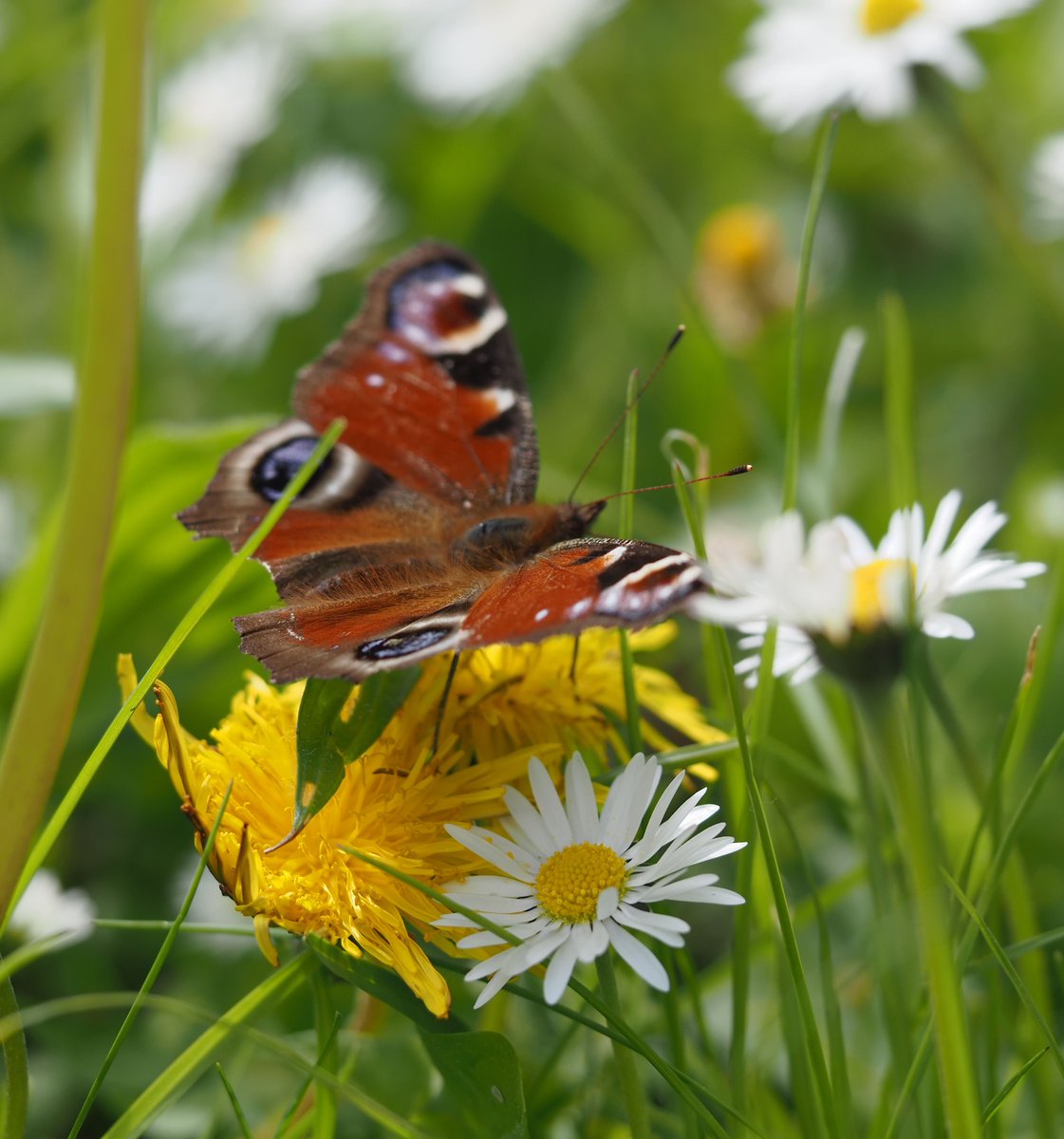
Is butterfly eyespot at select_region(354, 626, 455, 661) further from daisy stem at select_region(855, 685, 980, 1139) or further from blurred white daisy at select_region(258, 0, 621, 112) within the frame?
blurred white daisy at select_region(258, 0, 621, 112)

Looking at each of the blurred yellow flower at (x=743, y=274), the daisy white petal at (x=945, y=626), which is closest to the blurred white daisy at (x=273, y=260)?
the blurred yellow flower at (x=743, y=274)

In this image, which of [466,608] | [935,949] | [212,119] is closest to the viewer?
[935,949]

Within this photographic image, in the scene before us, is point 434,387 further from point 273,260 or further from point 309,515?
point 273,260

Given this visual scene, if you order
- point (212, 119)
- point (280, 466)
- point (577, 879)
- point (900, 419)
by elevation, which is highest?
point (212, 119)

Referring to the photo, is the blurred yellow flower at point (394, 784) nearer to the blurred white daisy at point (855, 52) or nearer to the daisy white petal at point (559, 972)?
the daisy white petal at point (559, 972)

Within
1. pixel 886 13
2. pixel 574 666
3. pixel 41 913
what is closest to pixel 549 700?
pixel 574 666
